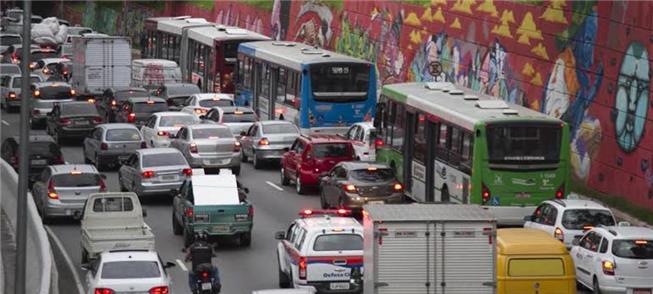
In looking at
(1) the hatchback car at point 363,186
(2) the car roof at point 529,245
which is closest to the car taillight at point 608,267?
(2) the car roof at point 529,245

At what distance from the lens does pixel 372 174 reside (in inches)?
1602

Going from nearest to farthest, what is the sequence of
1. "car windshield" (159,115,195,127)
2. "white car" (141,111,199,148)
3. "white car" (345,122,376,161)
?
1. "white car" (345,122,376,161)
2. "white car" (141,111,199,148)
3. "car windshield" (159,115,195,127)

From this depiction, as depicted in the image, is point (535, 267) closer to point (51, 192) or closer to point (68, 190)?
point (68, 190)

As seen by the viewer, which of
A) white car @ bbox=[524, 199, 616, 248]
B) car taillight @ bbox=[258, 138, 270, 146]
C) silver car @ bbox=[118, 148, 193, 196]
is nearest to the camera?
white car @ bbox=[524, 199, 616, 248]

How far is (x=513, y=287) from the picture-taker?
28422mm

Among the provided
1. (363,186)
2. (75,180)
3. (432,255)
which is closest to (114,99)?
(75,180)

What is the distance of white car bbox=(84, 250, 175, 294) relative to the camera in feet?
93.8

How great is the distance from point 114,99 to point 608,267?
3476cm

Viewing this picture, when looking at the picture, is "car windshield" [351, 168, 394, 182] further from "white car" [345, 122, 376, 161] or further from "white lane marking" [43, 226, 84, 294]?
"white lane marking" [43, 226, 84, 294]

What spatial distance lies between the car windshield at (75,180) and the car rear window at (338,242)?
1259 cm

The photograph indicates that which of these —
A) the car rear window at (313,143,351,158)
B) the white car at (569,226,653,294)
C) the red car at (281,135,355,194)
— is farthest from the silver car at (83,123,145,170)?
the white car at (569,226,653,294)

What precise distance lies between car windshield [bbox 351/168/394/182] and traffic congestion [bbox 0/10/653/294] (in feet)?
0.15

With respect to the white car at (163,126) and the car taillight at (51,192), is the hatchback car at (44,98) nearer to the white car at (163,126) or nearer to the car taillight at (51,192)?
the white car at (163,126)

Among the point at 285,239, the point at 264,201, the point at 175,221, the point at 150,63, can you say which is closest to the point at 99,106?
the point at 150,63
